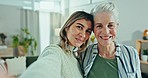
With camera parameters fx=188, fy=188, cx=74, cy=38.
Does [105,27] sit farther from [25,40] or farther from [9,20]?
[9,20]

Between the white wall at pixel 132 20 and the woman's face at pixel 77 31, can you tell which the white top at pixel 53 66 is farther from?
the white wall at pixel 132 20

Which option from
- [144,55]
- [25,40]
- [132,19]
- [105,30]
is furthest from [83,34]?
[25,40]

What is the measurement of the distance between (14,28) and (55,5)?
5.29 feet

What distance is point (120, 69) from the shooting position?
3.61 feet

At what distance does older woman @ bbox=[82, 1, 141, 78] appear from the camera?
1.10m

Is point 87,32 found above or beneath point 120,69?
above

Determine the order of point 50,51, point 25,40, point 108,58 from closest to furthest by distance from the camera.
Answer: point 50,51 → point 108,58 → point 25,40

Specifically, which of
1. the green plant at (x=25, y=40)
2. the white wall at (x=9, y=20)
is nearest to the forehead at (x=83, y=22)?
the green plant at (x=25, y=40)

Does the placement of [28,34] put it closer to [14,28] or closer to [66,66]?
[14,28]

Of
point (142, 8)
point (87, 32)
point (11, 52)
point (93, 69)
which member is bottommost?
point (11, 52)

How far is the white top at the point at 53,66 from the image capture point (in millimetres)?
557

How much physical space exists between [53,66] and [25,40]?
537cm

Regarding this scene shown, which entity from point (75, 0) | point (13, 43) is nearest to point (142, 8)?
point (75, 0)

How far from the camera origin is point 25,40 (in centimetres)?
588
